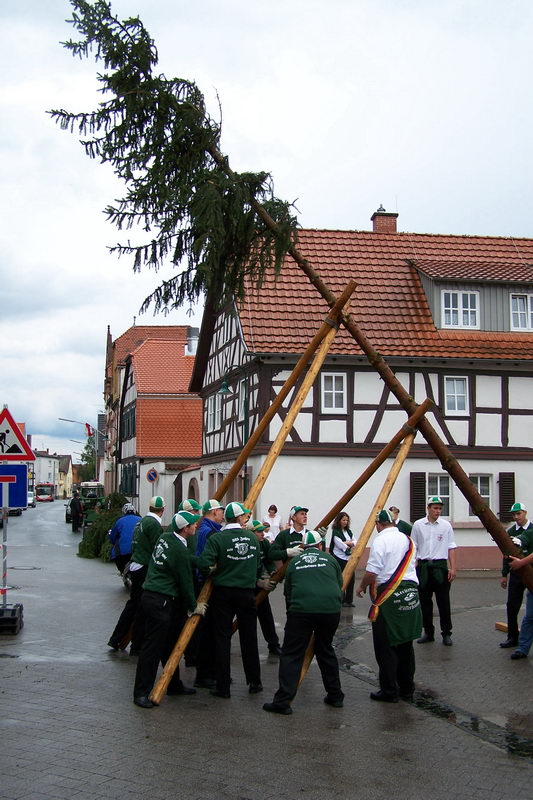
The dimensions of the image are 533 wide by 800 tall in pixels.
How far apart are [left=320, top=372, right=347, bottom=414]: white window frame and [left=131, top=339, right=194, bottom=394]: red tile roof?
21.2m

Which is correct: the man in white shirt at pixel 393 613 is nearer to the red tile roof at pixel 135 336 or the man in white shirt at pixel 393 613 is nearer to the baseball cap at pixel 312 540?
the baseball cap at pixel 312 540

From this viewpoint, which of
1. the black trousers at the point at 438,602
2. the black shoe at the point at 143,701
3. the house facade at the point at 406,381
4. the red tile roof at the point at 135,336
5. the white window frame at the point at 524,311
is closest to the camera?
the black shoe at the point at 143,701

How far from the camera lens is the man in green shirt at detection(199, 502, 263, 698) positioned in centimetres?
865

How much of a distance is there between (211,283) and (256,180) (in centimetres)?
128

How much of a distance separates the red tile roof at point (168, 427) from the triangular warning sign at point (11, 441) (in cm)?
3136

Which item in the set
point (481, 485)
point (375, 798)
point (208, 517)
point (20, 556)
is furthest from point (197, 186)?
point (20, 556)

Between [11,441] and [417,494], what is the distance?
525 inches

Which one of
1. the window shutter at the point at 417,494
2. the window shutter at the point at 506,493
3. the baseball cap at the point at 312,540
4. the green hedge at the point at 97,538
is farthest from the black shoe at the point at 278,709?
the green hedge at the point at 97,538

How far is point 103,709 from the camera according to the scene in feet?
26.2

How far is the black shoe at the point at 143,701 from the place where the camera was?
8125 millimetres

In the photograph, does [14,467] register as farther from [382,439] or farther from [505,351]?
[505,351]

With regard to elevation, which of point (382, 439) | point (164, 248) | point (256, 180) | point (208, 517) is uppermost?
point (256, 180)

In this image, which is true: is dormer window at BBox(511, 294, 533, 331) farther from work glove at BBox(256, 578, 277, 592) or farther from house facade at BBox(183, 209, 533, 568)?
work glove at BBox(256, 578, 277, 592)

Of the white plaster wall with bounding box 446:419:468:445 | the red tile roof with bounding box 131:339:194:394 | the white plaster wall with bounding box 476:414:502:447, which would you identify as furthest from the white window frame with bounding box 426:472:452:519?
the red tile roof with bounding box 131:339:194:394
